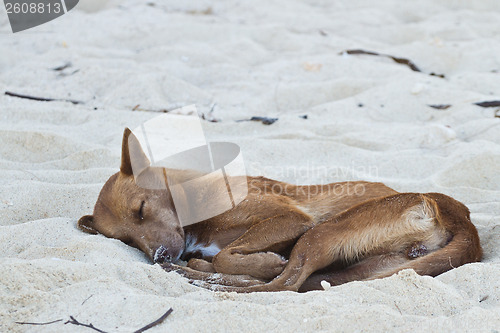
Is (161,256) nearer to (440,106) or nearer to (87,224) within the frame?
(87,224)

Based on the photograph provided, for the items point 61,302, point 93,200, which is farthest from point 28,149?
point 61,302

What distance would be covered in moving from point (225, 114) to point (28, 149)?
75.0 inches

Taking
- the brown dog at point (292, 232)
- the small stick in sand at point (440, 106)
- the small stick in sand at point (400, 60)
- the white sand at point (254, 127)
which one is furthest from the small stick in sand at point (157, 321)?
the small stick in sand at point (400, 60)

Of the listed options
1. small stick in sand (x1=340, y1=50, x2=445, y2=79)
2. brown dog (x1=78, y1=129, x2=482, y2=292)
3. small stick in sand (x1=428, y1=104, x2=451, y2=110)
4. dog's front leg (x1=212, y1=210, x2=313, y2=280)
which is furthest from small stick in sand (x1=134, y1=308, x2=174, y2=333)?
small stick in sand (x1=340, y1=50, x2=445, y2=79)

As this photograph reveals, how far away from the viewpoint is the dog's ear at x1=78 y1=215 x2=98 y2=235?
3484 mm

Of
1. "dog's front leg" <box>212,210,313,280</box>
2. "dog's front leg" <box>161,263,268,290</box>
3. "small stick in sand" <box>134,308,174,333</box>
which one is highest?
"small stick in sand" <box>134,308,174,333</box>

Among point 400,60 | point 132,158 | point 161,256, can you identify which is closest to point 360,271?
point 161,256

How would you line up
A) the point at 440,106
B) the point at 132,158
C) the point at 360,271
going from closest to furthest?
the point at 360,271
the point at 132,158
the point at 440,106

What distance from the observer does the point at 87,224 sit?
139 inches

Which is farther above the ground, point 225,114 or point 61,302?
point 61,302

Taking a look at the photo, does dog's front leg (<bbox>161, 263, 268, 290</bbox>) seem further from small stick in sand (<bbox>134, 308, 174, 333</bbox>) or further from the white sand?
small stick in sand (<bbox>134, 308, 174, 333</bbox>)

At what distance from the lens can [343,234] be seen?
3.16 metres

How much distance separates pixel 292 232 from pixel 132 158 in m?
1.18

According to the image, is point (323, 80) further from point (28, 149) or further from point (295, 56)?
point (28, 149)
